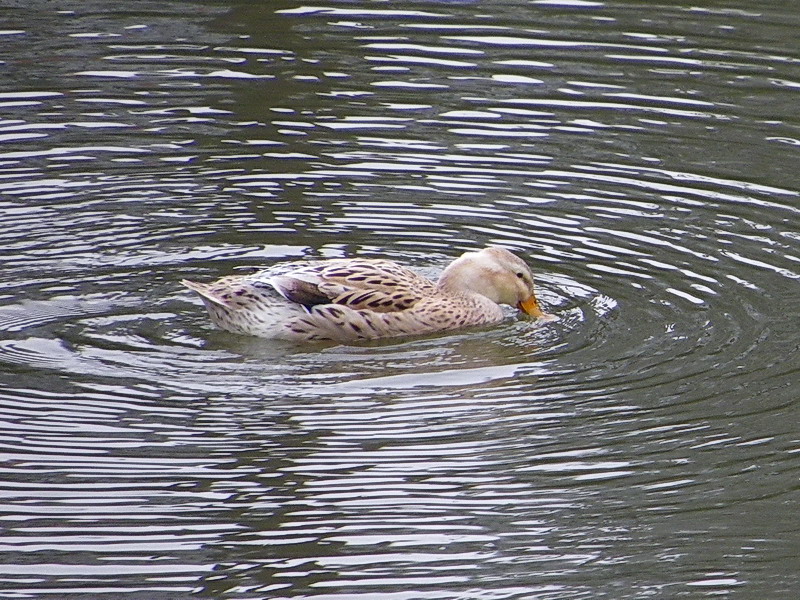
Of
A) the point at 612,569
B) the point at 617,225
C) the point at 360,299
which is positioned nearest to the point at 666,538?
the point at 612,569

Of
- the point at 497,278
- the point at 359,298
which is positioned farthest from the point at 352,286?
the point at 497,278

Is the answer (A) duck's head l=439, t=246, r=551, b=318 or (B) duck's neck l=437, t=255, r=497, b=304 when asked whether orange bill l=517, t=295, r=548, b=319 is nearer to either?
(A) duck's head l=439, t=246, r=551, b=318

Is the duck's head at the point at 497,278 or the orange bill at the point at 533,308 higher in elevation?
→ the duck's head at the point at 497,278

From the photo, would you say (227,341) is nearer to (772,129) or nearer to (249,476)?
(249,476)

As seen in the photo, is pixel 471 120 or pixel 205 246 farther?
pixel 471 120

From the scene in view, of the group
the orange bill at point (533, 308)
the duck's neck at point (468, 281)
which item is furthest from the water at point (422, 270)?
the duck's neck at point (468, 281)

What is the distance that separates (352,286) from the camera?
28.6 ft

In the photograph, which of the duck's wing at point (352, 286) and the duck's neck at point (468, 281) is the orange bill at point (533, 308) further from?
the duck's wing at point (352, 286)

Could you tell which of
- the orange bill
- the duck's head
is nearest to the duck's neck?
the duck's head

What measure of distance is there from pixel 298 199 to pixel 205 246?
964 millimetres

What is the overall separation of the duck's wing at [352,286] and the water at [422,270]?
0.27 meters

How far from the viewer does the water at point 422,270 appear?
604 centimetres

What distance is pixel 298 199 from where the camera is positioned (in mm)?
→ 10555

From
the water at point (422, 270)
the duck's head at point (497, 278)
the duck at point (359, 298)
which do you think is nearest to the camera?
the water at point (422, 270)
